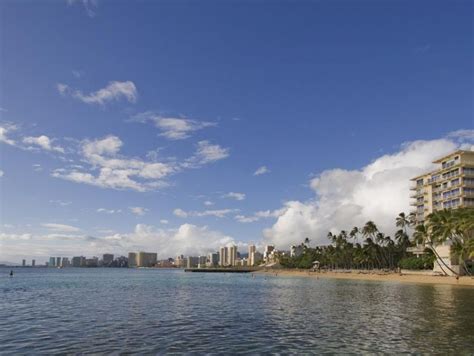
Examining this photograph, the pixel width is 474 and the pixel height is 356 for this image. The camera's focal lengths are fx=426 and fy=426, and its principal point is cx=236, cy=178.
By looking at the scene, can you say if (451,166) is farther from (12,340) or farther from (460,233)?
(12,340)

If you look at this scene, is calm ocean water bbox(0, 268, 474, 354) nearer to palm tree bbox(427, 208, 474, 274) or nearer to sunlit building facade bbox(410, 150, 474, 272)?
palm tree bbox(427, 208, 474, 274)

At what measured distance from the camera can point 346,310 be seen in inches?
1881

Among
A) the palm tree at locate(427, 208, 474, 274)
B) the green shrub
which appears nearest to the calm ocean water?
→ the palm tree at locate(427, 208, 474, 274)

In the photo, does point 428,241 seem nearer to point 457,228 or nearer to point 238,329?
point 457,228

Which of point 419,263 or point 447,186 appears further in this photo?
point 447,186

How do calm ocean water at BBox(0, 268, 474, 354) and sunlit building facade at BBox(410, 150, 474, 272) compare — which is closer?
calm ocean water at BBox(0, 268, 474, 354)

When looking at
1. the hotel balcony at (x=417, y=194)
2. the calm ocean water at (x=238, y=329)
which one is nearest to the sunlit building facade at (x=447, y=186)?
the hotel balcony at (x=417, y=194)

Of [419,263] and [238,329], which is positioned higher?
[419,263]

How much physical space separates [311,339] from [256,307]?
77.1ft

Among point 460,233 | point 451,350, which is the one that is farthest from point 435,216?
point 451,350

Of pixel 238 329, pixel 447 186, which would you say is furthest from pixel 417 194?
pixel 238 329

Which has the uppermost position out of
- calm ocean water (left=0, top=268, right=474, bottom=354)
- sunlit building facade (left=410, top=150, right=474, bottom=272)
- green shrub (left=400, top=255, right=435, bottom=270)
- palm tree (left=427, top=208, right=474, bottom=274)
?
sunlit building facade (left=410, top=150, right=474, bottom=272)

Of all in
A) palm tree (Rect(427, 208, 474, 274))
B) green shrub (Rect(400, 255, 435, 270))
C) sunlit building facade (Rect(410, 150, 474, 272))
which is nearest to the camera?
palm tree (Rect(427, 208, 474, 274))

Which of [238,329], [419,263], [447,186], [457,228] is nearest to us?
[238,329]
